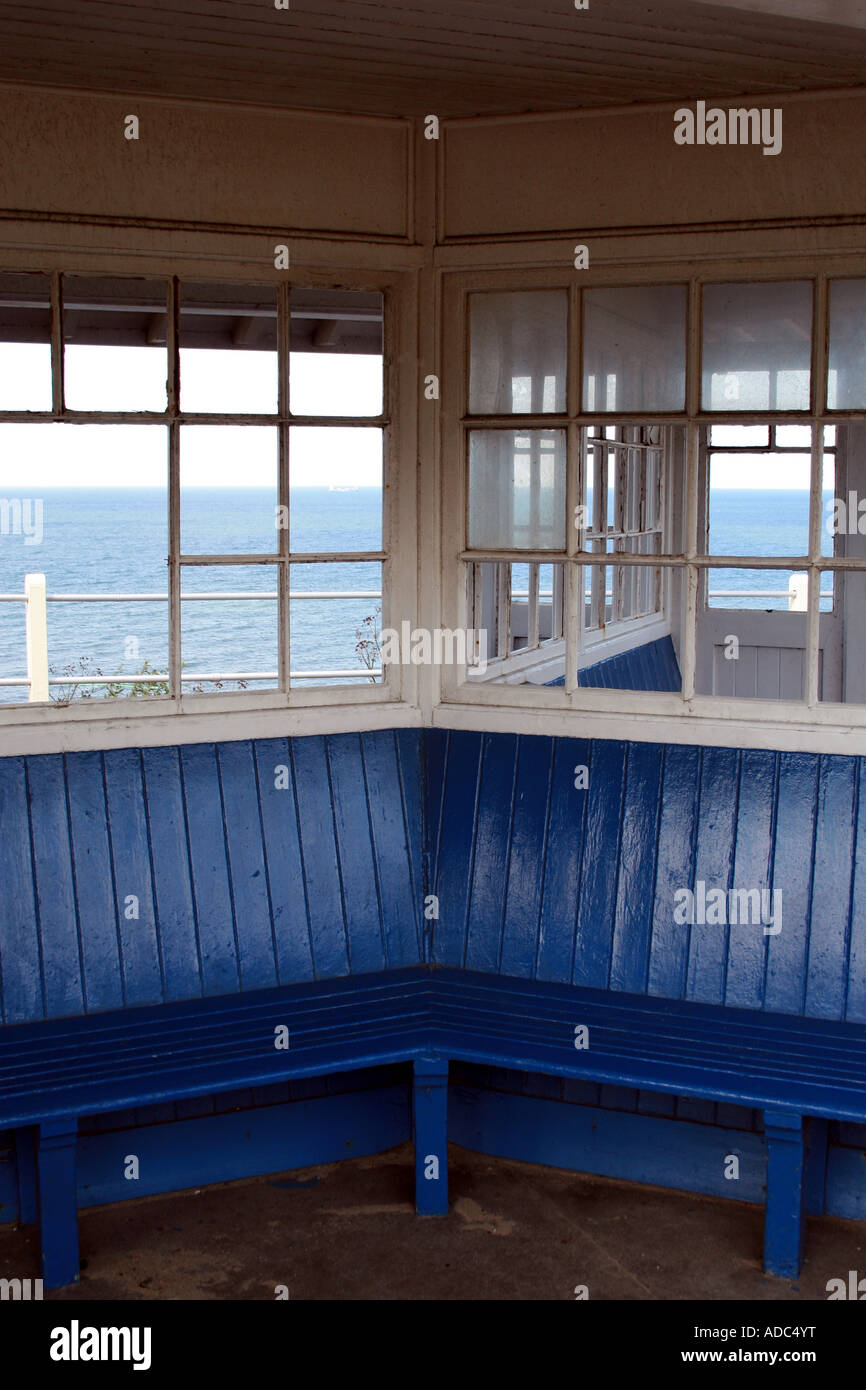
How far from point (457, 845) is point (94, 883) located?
40.6 inches

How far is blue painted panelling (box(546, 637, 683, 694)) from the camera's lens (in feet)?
17.6

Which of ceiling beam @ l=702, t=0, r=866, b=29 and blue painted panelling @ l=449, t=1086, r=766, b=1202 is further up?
ceiling beam @ l=702, t=0, r=866, b=29

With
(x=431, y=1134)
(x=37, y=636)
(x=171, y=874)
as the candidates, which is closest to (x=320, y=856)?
(x=171, y=874)

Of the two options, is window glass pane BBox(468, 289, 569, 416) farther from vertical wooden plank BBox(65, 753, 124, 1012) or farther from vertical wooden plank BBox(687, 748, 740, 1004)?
vertical wooden plank BBox(65, 753, 124, 1012)

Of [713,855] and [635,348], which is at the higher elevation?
[635,348]

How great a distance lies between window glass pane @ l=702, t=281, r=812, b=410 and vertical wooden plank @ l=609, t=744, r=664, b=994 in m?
0.99

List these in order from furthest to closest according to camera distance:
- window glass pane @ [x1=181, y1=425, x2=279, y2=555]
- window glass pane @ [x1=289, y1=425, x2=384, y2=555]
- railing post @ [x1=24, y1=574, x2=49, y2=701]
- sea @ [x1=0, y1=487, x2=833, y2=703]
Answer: window glass pane @ [x1=181, y1=425, x2=279, y2=555] → window glass pane @ [x1=289, y1=425, x2=384, y2=555] → sea @ [x1=0, y1=487, x2=833, y2=703] → railing post @ [x1=24, y1=574, x2=49, y2=701]

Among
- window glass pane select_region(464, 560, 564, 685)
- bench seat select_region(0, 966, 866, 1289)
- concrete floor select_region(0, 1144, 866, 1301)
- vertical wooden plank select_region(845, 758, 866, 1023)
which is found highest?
window glass pane select_region(464, 560, 564, 685)

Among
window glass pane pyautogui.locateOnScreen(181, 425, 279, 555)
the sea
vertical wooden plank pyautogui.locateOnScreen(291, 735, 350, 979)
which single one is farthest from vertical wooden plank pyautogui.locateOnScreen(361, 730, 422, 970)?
window glass pane pyautogui.locateOnScreen(181, 425, 279, 555)

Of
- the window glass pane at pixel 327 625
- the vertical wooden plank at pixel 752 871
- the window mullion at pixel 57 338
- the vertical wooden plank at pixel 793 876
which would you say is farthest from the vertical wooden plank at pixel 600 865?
the window glass pane at pixel 327 625

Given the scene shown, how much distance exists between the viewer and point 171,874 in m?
3.61

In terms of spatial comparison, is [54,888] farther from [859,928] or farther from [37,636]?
[37,636]

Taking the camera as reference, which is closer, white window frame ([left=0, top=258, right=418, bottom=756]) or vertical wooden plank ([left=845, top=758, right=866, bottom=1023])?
vertical wooden plank ([left=845, top=758, right=866, bottom=1023])

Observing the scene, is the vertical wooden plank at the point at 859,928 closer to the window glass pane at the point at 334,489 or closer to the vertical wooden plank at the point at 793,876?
the vertical wooden plank at the point at 793,876
